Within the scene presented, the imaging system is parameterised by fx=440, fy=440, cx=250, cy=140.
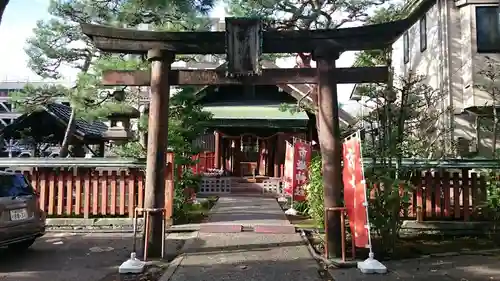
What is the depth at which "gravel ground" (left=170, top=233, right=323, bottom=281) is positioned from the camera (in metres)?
7.02

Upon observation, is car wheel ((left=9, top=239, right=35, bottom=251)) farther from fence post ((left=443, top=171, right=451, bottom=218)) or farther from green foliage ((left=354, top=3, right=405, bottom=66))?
green foliage ((left=354, top=3, right=405, bottom=66))

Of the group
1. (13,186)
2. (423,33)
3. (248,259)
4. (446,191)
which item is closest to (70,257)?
(13,186)

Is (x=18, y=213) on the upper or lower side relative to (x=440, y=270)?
upper

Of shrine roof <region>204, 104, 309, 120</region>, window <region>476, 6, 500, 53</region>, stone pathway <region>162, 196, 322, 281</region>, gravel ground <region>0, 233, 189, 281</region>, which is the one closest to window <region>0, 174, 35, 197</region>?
gravel ground <region>0, 233, 189, 281</region>

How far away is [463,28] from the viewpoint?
15938mm

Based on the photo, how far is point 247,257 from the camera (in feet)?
27.2

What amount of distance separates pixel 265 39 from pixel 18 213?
19.0 ft

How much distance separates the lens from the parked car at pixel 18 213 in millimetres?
7953

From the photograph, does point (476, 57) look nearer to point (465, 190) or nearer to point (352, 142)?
point (465, 190)

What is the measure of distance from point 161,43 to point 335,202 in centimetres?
451

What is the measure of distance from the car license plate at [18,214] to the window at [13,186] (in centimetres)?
34

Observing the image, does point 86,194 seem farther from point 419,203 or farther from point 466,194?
point 466,194

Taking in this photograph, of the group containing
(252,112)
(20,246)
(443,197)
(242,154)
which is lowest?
(20,246)

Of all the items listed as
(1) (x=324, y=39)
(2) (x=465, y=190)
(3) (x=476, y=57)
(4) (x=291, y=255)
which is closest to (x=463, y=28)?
(3) (x=476, y=57)
